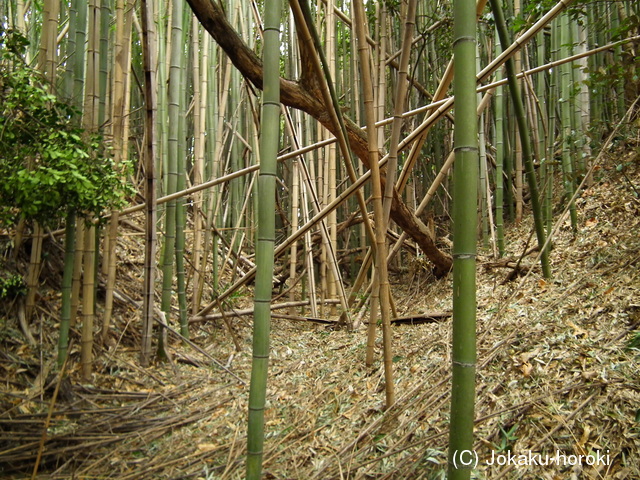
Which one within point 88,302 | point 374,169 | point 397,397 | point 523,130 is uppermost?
point 523,130

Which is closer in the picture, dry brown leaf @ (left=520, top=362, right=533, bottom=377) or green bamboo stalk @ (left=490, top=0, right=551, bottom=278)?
green bamboo stalk @ (left=490, top=0, right=551, bottom=278)

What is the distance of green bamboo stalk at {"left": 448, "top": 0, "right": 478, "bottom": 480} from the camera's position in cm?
100

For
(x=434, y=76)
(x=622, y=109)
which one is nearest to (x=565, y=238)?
(x=622, y=109)

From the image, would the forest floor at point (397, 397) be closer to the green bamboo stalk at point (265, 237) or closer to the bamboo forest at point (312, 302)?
the bamboo forest at point (312, 302)

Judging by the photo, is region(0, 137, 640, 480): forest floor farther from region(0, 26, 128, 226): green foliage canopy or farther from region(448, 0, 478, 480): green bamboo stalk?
region(0, 26, 128, 226): green foliage canopy

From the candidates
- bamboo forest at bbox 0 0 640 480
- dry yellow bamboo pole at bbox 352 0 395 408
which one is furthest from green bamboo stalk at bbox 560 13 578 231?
dry yellow bamboo pole at bbox 352 0 395 408

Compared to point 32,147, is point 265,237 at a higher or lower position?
lower

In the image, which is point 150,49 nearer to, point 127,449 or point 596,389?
point 127,449

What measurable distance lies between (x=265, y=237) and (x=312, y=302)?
2256 millimetres

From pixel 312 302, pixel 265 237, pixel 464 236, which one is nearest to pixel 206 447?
pixel 265 237

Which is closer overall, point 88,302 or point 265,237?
point 265,237

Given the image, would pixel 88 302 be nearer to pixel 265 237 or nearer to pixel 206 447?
pixel 206 447

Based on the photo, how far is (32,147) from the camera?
1.68 metres

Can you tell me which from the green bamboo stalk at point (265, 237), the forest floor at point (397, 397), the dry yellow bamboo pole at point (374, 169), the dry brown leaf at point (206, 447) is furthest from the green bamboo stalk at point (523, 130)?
the dry brown leaf at point (206, 447)
